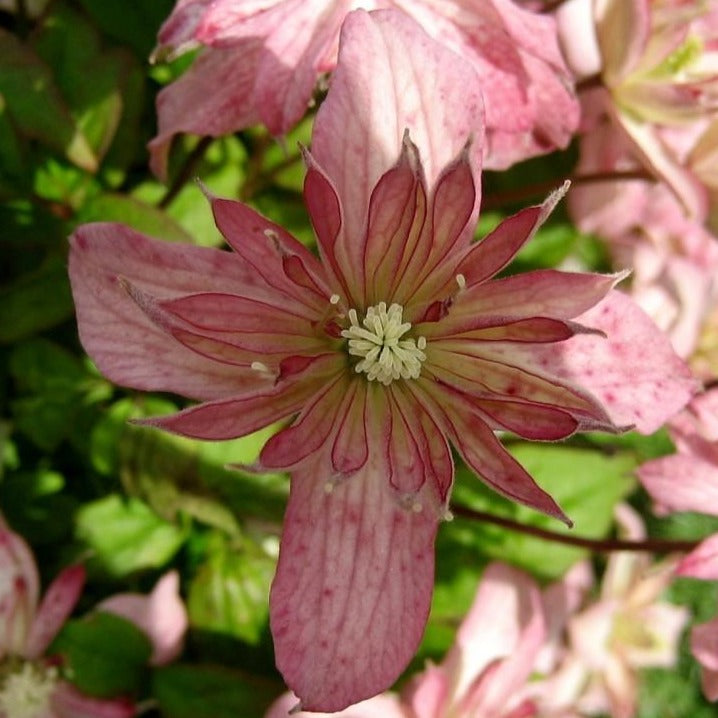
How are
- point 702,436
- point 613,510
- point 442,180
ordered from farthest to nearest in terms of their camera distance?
point 613,510, point 702,436, point 442,180

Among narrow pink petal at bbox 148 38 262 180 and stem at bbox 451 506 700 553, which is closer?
narrow pink petal at bbox 148 38 262 180

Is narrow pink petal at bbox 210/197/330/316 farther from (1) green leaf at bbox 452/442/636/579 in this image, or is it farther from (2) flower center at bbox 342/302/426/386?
(1) green leaf at bbox 452/442/636/579

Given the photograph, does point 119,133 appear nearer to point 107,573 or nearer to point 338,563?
point 107,573

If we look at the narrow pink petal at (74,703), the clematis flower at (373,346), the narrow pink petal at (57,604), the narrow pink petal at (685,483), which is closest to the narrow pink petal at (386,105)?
the clematis flower at (373,346)

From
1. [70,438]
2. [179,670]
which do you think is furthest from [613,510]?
[70,438]

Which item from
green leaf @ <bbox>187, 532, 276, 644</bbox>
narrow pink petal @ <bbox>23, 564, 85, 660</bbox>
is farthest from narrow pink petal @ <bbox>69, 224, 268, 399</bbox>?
green leaf @ <bbox>187, 532, 276, 644</bbox>

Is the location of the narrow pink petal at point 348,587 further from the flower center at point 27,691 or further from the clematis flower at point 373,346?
the flower center at point 27,691
